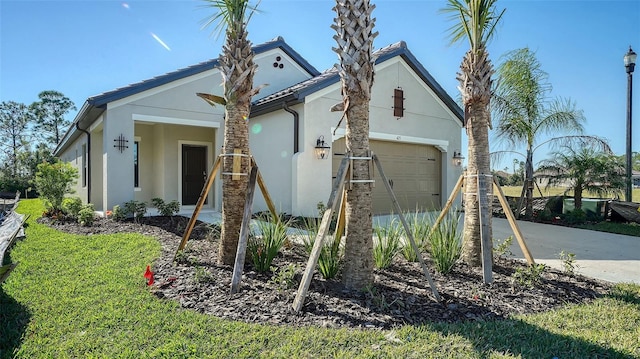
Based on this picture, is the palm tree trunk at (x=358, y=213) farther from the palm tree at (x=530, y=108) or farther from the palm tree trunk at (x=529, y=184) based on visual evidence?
the palm tree trunk at (x=529, y=184)

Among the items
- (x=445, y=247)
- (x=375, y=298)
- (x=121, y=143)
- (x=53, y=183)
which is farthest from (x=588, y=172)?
(x=53, y=183)

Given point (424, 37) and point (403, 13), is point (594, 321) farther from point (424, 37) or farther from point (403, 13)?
point (403, 13)

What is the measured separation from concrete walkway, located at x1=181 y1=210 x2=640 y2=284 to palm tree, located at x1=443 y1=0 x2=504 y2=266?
1.52 meters

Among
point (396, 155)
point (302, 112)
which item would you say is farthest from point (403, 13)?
point (396, 155)

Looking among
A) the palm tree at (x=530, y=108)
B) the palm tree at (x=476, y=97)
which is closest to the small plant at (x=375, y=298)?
the palm tree at (x=476, y=97)

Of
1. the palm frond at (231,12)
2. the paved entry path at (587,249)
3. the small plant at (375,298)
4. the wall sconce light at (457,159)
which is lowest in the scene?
the paved entry path at (587,249)

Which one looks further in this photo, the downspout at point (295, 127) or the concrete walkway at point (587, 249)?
the downspout at point (295, 127)

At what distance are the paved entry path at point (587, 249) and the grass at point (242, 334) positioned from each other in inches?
50.9

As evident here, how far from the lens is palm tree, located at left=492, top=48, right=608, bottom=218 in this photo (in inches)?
415

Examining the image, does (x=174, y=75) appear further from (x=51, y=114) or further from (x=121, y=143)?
(x=51, y=114)

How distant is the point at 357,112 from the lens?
3916 mm

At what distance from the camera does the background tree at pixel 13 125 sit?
33.3 meters

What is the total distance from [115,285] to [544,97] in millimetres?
12075

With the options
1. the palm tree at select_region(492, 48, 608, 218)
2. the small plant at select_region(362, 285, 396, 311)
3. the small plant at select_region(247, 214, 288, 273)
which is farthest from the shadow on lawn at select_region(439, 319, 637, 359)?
the palm tree at select_region(492, 48, 608, 218)
